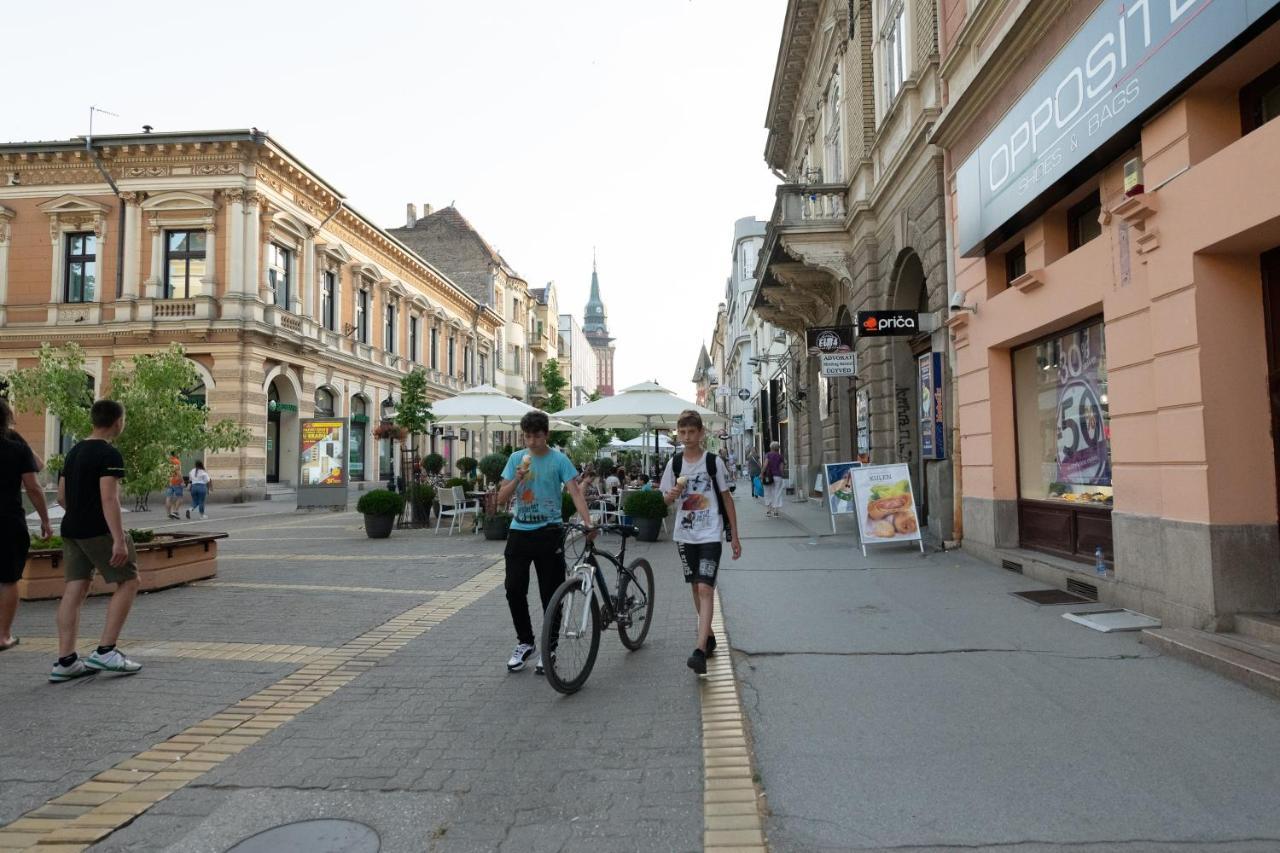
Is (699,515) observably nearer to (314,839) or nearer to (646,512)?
(314,839)

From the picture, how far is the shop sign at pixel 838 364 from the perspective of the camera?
13.5 m

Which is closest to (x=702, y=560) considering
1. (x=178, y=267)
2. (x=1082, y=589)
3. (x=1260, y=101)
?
(x=1082, y=589)

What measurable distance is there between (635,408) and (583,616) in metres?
10.7

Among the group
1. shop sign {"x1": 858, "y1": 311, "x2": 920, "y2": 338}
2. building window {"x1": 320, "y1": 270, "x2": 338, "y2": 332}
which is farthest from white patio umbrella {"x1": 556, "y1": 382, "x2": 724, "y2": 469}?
building window {"x1": 320, "y1": 270, "x2": 338, "y2": 332}

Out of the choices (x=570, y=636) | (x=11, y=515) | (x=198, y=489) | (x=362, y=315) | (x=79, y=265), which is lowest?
(x=570, y=636)

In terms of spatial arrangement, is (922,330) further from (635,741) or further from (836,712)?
(635,741)

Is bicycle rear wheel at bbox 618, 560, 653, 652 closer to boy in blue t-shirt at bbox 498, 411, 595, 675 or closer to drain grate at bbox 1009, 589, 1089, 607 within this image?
boy in blue t-shirt at bbox 498, 411, 595, 675

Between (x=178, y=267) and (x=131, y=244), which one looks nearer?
(x=131, y=244)

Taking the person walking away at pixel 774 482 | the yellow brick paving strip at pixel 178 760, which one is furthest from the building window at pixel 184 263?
the yellow brick paving strip at pixel 178 760

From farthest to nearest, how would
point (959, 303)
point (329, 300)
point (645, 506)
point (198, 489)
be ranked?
1. point (329, 300)
2. point (198, 489)
3. point (645, 506)
4. point (959, 303)

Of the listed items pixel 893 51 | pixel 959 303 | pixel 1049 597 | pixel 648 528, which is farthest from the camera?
pixel 893 51

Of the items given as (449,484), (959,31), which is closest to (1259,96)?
(959,31)

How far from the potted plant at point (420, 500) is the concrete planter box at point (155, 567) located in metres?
6.24

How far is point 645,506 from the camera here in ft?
42.3
